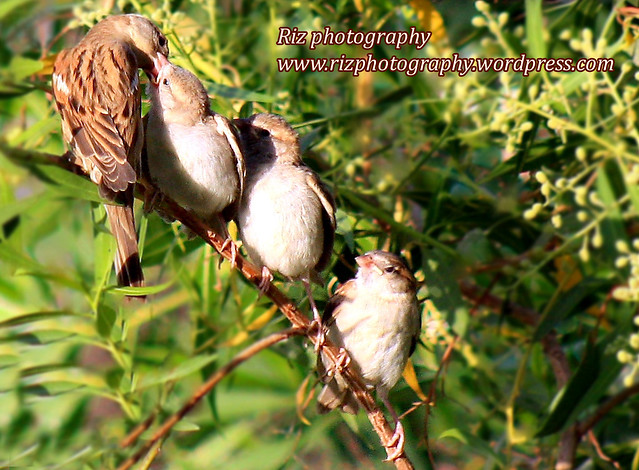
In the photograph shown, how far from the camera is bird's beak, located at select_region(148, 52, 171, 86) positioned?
239 cm

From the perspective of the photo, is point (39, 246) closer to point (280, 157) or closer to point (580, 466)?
point (280, 157)

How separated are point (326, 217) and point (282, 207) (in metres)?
0.16

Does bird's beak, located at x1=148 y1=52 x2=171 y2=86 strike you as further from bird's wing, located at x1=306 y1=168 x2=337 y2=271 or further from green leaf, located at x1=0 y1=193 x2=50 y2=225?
green leaf, located at x1=0 y1=193 x2=50 y2=225

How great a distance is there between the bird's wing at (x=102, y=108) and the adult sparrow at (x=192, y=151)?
0.11m

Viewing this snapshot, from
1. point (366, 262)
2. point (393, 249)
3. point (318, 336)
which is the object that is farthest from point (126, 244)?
point (393, 249)

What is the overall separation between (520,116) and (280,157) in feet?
2.63

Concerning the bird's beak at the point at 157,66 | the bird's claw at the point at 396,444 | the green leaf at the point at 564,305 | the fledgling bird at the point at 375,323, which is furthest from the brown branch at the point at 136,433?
the green leaf at the point at 564,305

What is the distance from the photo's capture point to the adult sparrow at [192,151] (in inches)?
84.4

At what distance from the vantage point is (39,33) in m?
3.50

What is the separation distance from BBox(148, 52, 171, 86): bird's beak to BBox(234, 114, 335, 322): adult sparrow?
0.28 m

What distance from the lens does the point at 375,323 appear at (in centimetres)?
249

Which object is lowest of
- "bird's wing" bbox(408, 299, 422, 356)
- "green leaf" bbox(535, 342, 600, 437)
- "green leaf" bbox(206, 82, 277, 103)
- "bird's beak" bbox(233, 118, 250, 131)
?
"green leaf" bbox(535, 342, 600, 437)

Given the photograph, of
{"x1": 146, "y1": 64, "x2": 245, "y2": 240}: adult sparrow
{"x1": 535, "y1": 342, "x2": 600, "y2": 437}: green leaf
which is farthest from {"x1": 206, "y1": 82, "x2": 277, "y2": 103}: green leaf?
{"x1": 535, "y1": 342, "x2": 600, "y2": 437}: green leaf

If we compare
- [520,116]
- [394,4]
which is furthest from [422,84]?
[520,116]
